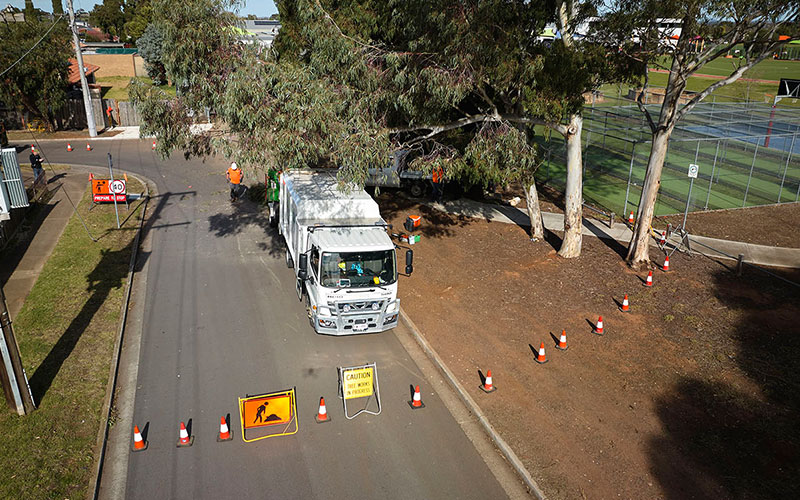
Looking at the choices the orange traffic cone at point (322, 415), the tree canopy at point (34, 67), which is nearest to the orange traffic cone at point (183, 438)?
the orange traffic cone at point (322, 415)

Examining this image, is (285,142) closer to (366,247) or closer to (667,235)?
(366,247)

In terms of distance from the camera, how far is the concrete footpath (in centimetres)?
1775

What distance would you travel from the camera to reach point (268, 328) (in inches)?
537

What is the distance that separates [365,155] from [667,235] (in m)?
10.9

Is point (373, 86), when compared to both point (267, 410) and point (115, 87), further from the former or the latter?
point (115, 87)

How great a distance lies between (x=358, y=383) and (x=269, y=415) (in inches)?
67.7

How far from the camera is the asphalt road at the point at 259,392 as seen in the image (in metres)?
8.84

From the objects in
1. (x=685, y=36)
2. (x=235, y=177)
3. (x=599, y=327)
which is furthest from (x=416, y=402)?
(x=235, y=177)

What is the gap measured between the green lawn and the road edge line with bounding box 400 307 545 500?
1685 inches

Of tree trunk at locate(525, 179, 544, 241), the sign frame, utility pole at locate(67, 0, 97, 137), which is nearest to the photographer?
the sign frame

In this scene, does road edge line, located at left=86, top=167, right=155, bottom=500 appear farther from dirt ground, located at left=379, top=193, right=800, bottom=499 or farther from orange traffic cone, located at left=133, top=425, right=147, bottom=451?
dirt ground, located at left=379, top=193, right=800, bottom=499

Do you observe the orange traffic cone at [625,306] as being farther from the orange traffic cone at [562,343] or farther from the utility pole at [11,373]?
the utility pole at [11,373]

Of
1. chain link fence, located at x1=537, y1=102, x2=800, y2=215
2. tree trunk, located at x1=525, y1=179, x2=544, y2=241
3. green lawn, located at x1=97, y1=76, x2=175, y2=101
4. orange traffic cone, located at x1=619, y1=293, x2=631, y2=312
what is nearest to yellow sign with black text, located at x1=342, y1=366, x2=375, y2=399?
orange traffic cone, located at x1=619, y1=293, x2=631, y2=312

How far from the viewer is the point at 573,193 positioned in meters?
17.7
